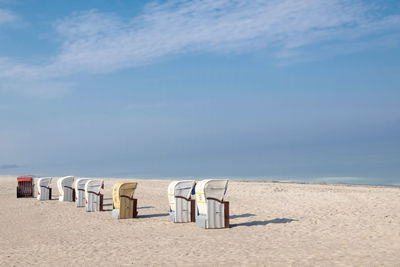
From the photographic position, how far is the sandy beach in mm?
10219

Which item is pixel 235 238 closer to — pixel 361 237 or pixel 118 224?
pixel 361 237

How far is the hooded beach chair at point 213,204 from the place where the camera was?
14.6 meters

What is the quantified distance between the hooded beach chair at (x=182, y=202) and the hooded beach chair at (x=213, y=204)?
1.56m

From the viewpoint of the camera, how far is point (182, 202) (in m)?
16.3

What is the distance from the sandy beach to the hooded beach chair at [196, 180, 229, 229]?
0.37 meters

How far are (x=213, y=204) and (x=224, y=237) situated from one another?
174 cm

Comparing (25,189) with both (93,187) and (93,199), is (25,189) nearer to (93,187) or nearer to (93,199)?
(93,187)

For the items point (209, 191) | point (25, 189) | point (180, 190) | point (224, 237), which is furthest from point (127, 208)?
point (25, 189)

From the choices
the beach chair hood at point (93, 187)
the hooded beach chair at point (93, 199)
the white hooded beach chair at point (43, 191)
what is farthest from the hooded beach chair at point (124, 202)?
the white hooded beach chair at point (43, 191)

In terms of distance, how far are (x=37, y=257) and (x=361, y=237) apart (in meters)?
8.31

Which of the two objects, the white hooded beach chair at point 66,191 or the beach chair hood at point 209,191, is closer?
the beach chair hood at point 209,191

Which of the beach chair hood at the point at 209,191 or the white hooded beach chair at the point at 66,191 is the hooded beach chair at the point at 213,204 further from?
the white hooded beach chair at the point at 66,191

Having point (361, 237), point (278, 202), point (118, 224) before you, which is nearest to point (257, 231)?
point (361, 237)

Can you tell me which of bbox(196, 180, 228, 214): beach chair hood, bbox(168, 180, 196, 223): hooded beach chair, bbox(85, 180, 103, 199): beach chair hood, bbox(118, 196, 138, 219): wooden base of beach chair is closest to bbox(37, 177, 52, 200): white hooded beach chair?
bbox(85, 180, 103, 199): beach chair hood
